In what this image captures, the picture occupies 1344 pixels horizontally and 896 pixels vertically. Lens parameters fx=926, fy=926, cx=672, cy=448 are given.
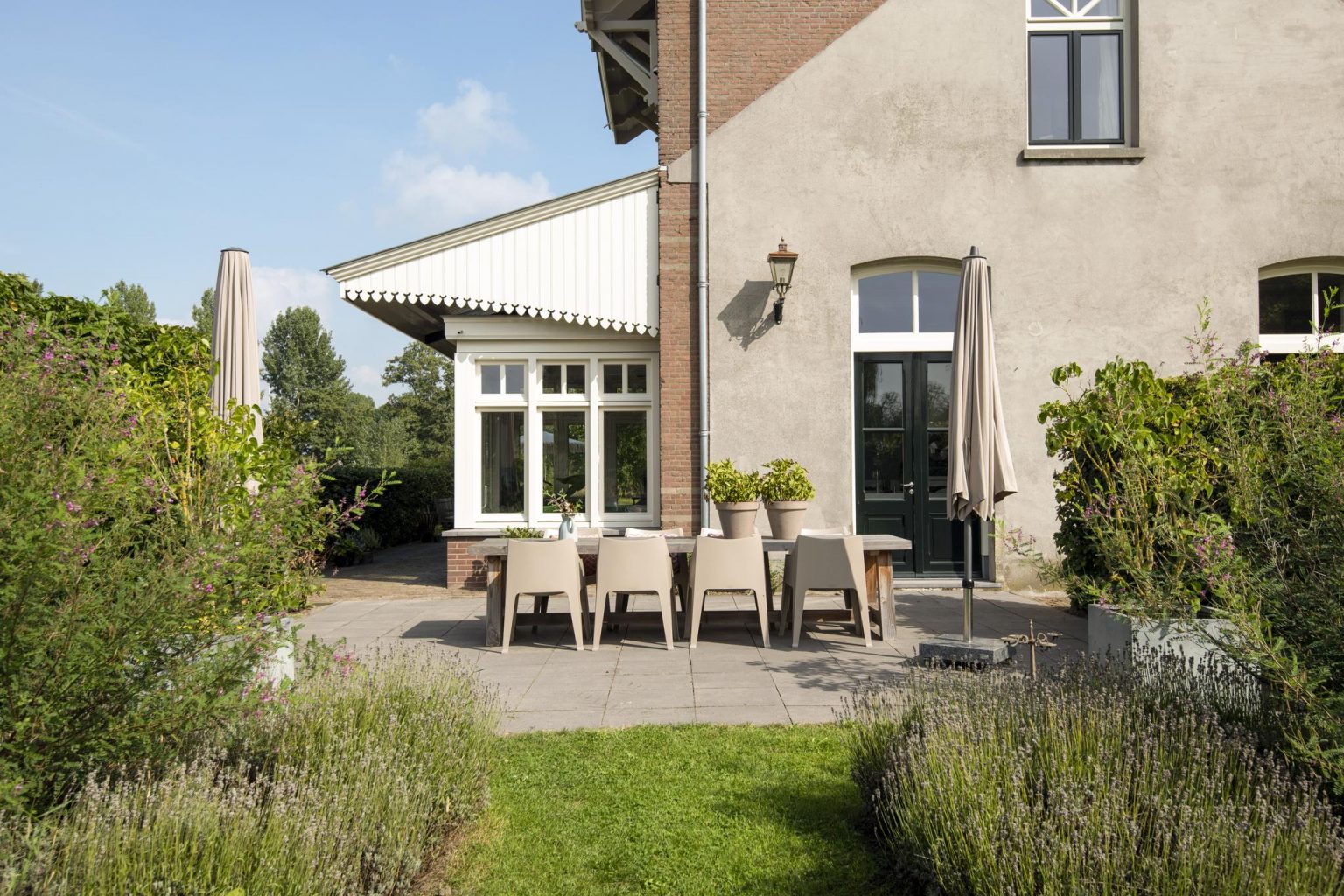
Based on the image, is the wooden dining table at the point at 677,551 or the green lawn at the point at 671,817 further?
the wooden dining table at the point at 677,551

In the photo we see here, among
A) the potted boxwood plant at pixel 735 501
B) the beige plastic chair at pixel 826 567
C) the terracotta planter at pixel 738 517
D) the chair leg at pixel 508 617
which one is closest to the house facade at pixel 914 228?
the potted boxwood plant at pixel 735 501

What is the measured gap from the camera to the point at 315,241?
1151 cm

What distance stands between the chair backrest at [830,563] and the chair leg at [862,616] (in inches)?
7.9

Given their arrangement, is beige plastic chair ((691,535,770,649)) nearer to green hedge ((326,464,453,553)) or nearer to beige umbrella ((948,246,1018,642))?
beige umbrella ((948,246,1018,642))

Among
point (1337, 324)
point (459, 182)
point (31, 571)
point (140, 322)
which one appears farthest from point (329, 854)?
point (459, 182)

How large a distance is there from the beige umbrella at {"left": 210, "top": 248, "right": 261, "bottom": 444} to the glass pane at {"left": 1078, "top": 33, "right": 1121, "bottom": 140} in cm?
850

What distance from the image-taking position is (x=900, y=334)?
32.1 feet

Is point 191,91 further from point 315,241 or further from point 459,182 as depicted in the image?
point 459,182

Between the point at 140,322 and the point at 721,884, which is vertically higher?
the point at 140,322

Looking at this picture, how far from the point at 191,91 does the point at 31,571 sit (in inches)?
273

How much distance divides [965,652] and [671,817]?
2693 millimetres

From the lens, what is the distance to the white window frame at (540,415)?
32.9 feet

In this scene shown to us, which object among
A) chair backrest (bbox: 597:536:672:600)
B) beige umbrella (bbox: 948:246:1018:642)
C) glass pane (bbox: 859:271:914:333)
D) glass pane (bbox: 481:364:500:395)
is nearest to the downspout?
glass pane (bbox: 859:271:914:333)

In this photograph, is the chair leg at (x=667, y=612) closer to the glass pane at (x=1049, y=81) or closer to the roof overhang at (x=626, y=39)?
the roof overhang at (x=626, y=39)
